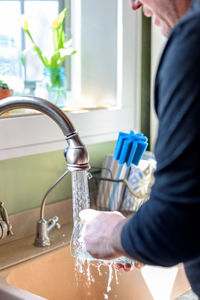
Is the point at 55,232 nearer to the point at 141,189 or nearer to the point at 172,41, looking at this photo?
the point at 141,189

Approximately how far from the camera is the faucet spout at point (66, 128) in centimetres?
119

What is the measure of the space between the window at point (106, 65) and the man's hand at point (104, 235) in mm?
907

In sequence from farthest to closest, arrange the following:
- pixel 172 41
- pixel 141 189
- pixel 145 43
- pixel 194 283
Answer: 1. pixel 145 43
2. pixel 141 189
3. pixel 194 283
4. pixel 172 41

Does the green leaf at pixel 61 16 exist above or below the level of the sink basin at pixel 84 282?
above

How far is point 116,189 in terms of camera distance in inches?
68.9

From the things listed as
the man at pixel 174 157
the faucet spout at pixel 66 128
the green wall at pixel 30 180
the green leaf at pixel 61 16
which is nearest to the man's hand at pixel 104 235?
the man at pixel 174 157

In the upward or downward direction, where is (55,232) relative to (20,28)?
downward

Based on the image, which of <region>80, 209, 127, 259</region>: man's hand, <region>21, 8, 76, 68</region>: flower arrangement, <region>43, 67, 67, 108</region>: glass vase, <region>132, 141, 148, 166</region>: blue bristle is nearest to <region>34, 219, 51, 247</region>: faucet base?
<region>132, 141, 148, 166</region>: blue bristle

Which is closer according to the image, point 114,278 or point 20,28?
point 114,278

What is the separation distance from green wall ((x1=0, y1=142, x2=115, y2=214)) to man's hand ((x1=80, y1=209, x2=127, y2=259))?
731 mm

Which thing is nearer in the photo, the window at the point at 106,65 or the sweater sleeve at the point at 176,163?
→ the sweater sleeve at the point at 176,163

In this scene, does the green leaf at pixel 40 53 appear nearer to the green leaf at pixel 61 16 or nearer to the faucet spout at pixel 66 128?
the green leaf at pixel 61 16

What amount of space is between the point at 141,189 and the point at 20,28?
0.70 meters

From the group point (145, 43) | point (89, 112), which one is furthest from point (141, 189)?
point (145, 43)
